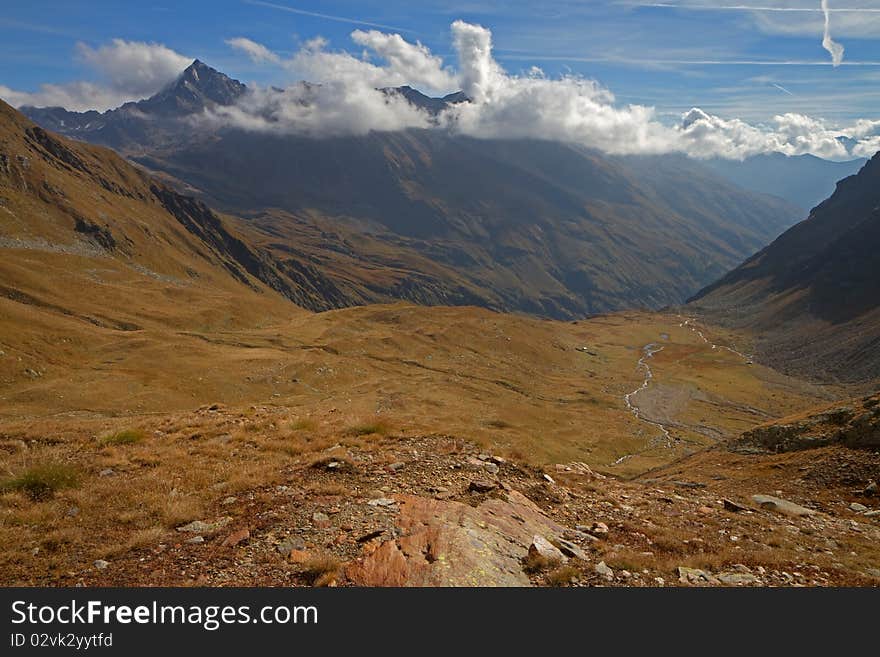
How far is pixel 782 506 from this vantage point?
58.5ft

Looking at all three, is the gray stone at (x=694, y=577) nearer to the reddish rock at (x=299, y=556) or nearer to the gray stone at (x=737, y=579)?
the gray stone at (x=737, y=579)

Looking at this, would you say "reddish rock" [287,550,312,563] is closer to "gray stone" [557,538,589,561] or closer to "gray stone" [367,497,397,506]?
"gray stone" [367,497,397,506]

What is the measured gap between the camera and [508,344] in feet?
500

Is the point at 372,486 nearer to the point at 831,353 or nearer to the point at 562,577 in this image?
the point at 562,577

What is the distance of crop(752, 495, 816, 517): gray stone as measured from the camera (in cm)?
1741

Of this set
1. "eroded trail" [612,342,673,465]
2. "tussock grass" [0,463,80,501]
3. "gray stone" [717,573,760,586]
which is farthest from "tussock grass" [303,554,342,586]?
"eroded trail" [612,342,673,465]

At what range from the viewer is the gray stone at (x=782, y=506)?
1741 cm

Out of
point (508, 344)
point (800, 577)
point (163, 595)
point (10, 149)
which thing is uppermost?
point (10, 149)

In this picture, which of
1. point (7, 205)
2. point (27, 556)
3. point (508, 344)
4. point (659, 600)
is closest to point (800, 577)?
point (659, 600)

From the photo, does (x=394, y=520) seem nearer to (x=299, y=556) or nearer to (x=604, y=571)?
(x=299, y=556)

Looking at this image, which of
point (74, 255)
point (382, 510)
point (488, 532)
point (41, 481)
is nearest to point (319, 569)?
point (382, 510)

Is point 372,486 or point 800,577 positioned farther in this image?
point 372,486

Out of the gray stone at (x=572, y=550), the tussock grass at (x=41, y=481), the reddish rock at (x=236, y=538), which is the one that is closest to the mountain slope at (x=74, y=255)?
the tussock grass at (x=41, y=481)

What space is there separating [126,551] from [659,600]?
10.3 metres
